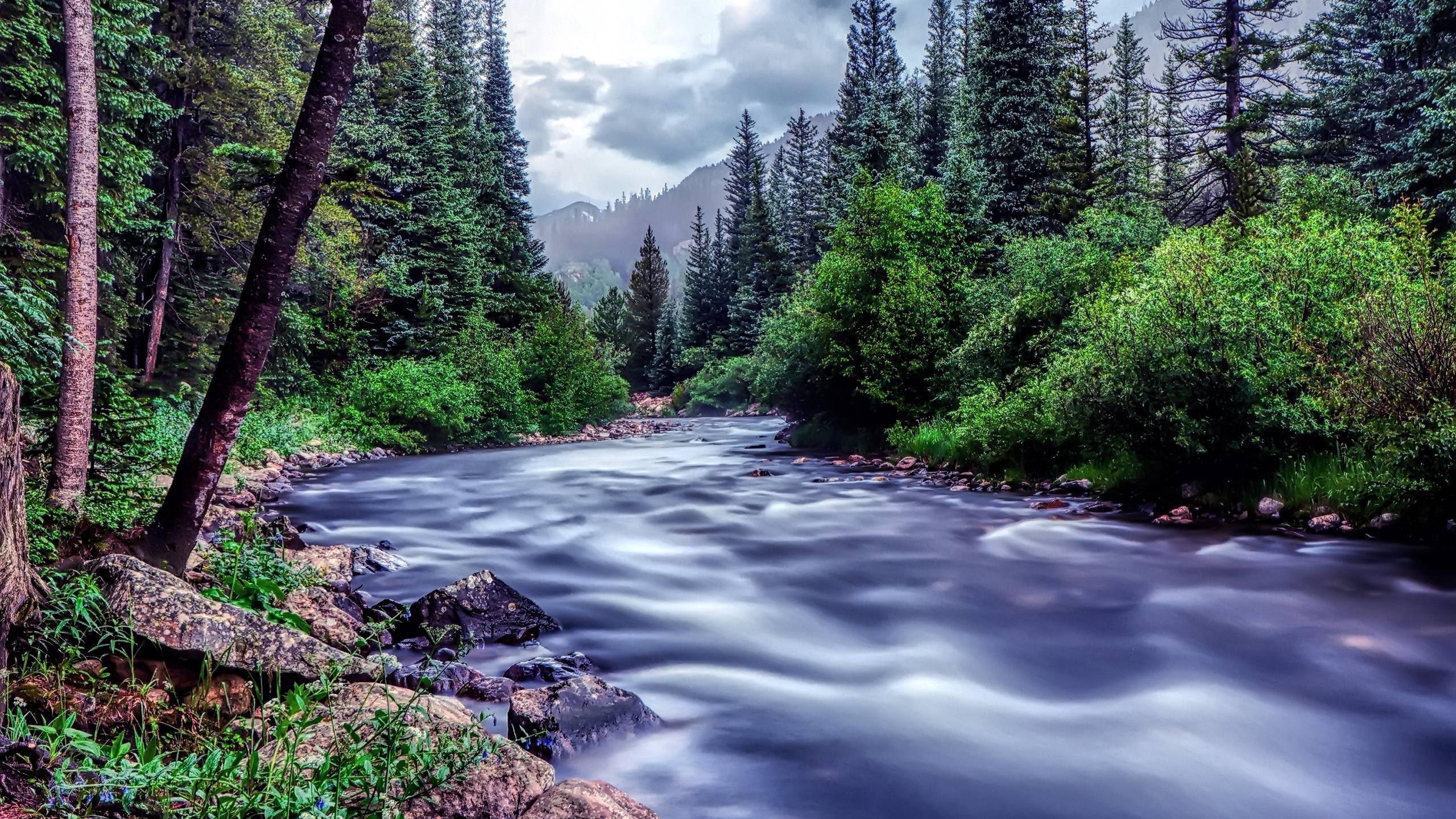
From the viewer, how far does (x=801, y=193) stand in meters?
60.5

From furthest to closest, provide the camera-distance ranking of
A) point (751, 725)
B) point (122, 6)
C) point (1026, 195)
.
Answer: point (1026, 195), point (122, 6), point (751, 725)

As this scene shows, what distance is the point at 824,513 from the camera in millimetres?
12766

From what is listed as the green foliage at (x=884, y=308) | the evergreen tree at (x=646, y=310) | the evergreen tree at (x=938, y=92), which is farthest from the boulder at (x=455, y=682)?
the evergreen tree at (x=646, y=310)

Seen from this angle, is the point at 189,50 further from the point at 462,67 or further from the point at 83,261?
the point at 462,67

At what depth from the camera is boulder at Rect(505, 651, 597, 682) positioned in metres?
5.72

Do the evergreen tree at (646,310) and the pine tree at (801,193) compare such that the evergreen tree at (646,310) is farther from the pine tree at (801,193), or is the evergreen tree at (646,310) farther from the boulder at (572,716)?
the boulder at (572,716)

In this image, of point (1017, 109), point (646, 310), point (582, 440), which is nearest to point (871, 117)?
point (1017, 109)

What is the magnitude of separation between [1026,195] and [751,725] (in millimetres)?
27413

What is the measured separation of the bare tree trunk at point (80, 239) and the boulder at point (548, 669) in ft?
15.7

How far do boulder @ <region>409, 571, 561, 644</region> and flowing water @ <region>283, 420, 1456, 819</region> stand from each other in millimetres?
258

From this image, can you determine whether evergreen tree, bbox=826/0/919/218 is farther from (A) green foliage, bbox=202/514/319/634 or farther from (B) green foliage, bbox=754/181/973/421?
(A) green foliage, bbox=202/514/319/634

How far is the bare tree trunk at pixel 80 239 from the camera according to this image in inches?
290

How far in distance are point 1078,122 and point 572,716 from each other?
32.2 meters

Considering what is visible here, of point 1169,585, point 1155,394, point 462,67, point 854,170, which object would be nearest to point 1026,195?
point 854,170
